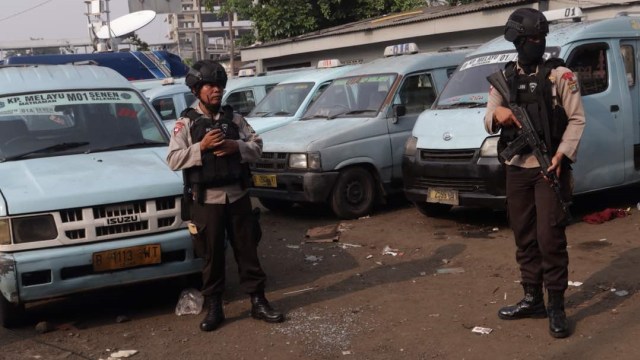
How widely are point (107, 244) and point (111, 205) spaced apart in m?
0.27

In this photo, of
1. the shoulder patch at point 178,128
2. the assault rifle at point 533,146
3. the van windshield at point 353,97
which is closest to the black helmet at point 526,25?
the assault rifle at point 533,146

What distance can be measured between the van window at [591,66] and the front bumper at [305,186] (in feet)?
9.34

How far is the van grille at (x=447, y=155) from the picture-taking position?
24.1 ft

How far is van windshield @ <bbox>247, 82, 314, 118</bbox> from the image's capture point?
10773 millimetres

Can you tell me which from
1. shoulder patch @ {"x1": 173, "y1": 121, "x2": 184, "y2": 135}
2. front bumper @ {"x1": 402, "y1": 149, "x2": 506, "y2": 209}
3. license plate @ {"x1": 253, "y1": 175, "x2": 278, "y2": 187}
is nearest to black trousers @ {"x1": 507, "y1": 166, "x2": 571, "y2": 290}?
shoulder patch @ {"x1": 173, "y1": 121, "x2": 184, "y2": 135}

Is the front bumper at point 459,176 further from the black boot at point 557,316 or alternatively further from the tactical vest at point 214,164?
the tactical vest at point 214,164

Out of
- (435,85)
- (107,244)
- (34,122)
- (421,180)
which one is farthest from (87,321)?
(435,85)

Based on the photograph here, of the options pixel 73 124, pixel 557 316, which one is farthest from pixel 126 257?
pixel 557 316

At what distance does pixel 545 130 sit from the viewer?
4488mm

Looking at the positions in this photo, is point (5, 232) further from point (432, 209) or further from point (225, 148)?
point (432, 209)

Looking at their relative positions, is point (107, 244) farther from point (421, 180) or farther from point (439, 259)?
point (421, 180)

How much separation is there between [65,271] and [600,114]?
5.44 meters

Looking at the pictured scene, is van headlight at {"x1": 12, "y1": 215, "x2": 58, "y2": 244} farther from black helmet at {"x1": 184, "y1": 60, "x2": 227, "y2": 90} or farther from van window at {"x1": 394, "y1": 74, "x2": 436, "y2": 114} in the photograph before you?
van window at {"x1": 394, "y1": 74, "x2": 436, "y2": 114}

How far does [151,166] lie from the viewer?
5.60 metres
